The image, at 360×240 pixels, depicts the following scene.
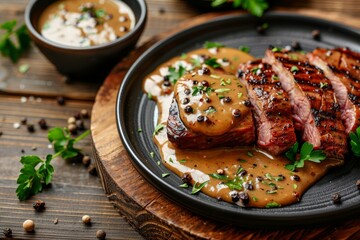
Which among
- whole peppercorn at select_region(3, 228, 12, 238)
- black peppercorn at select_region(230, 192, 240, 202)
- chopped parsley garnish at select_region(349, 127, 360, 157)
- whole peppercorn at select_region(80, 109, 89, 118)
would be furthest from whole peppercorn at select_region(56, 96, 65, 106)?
chopped parsley garnish at select_region(349, 127, 360, 157)

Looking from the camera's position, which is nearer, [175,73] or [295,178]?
[295,178]

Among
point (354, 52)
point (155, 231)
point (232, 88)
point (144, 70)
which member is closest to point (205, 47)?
point (144, 70)

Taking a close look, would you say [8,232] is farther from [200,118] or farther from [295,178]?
[295,178]

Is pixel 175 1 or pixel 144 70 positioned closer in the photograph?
pixel 144 70

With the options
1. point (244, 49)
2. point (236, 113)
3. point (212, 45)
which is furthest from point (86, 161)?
point (244, 49)

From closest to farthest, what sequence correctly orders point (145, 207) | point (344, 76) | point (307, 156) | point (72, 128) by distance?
point (145, 207), point (307, 156), point (344, 76), point (72, 128)

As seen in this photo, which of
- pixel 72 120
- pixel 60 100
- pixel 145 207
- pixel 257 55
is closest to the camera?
pixel 145 207

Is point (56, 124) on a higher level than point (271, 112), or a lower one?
lower

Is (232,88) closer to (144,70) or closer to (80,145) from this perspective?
(144,70)
